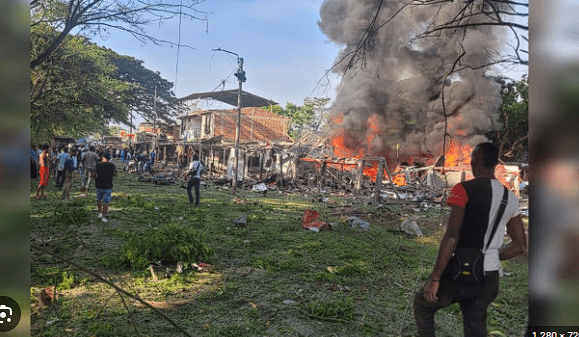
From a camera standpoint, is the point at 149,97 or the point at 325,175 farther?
the point at 325,175

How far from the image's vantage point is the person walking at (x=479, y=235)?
2.30 m

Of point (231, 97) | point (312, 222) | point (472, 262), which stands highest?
point (231, 97)

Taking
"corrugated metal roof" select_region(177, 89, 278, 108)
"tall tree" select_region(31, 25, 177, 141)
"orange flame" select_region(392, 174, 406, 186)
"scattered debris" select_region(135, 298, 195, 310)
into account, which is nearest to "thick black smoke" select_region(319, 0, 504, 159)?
"orange flame" select_region(392, 174, 406, 186)

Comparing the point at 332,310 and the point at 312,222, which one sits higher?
the point at 312,222

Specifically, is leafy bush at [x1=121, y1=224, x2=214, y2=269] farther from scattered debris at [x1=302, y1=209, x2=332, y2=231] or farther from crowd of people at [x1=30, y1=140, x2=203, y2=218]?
scattered debris at [x1=302, y1=209, x2=332, y2=231]

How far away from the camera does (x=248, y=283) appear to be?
468 cm

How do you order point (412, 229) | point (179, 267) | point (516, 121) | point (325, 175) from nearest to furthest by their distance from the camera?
point (516, 121), point (179, 267), point (412, 229), point (325, 175)

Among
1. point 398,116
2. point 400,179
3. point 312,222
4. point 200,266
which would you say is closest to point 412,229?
point 312,222

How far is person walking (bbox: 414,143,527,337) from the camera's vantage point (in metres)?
2.30

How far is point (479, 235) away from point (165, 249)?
4303mm

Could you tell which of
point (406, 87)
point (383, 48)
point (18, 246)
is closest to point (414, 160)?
point (406, 87)

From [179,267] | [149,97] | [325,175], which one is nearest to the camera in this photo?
[179,267]

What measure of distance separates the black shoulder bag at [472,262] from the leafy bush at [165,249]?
3.89 m

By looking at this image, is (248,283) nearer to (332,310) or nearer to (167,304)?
(167,304)
